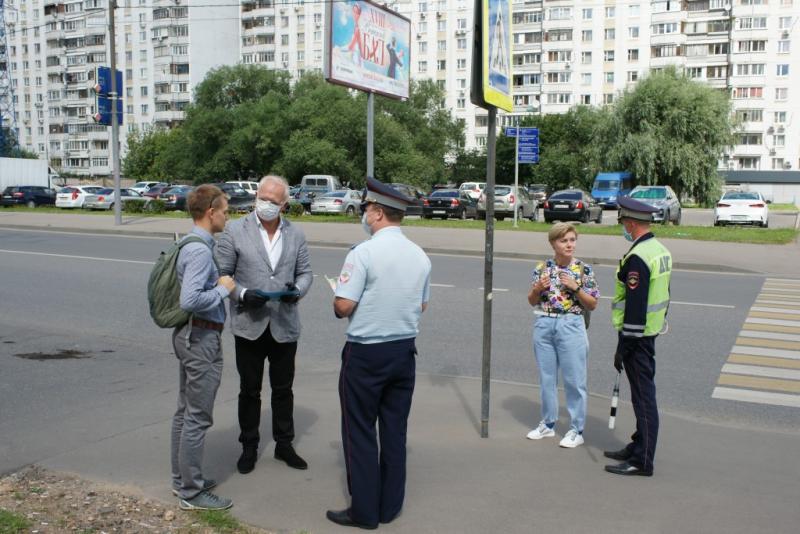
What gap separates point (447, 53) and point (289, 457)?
98574mm

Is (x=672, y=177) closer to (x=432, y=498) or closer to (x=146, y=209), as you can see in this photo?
(x=146, y=209)

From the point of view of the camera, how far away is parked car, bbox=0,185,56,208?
45.5 m

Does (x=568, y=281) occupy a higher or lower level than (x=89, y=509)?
higher

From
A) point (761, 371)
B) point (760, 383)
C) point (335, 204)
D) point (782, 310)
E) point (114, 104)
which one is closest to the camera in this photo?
point (760, 383)

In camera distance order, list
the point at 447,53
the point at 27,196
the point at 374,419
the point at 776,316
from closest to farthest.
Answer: the point at 374,419
the point at 776,316
the point at 27,196
the point at 447,53

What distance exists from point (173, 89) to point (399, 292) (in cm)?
11017

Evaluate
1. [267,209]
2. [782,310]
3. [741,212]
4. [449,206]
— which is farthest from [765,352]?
[449,206]

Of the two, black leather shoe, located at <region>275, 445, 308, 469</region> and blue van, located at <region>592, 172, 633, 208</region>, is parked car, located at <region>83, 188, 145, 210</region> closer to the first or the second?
blue van, located at <region>592, 172, 633, 208</region>

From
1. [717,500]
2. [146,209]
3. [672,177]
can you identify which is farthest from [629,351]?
[672,177]

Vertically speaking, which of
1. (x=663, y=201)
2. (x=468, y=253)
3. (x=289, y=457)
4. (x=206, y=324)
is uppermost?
(x=663, y=201)

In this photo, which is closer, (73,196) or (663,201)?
(663,201)

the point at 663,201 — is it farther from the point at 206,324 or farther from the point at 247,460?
the point at 206,324

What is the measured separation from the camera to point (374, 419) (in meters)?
3.85

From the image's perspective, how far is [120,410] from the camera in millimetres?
5957
